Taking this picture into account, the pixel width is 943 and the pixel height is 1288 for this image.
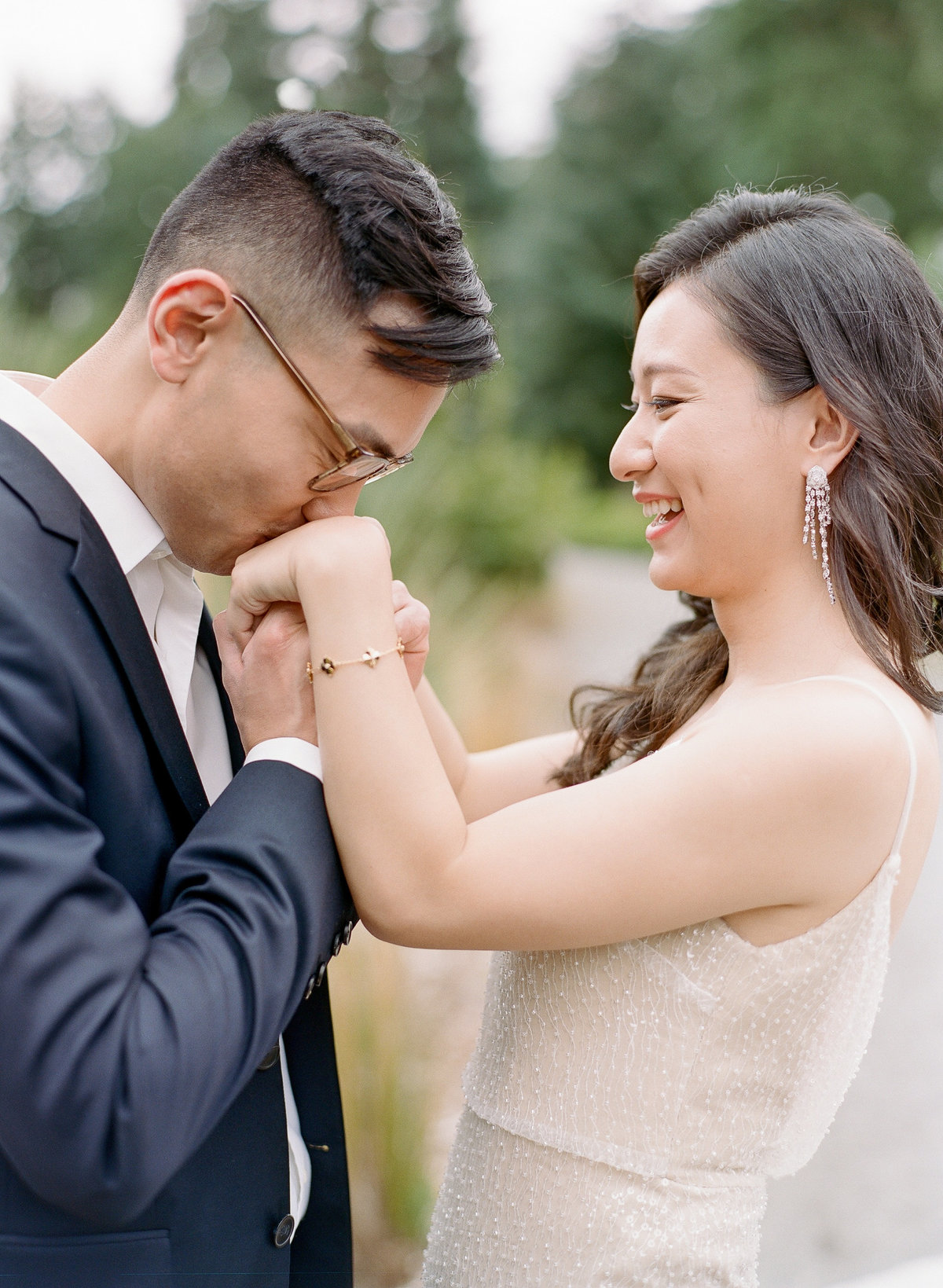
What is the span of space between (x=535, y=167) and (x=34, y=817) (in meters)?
36.0

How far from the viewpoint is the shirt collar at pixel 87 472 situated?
1585mm

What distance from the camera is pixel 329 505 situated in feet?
5.90

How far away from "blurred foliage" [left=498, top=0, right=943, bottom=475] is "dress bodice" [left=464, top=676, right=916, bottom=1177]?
2651 centimetres

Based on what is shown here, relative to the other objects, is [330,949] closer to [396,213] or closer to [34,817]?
[34,817]

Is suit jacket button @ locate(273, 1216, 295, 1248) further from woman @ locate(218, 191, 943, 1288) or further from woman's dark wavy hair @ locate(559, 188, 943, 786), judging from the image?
woman's dark wavy hair @ locate(559, 188, 943, 786)

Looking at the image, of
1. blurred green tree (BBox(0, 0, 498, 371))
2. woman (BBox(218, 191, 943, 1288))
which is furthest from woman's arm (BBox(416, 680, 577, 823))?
blurred green tree (BBox(0, 0, 498, 371))

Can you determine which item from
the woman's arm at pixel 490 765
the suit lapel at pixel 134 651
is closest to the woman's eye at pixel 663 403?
the woman's arm at pixel 490 765

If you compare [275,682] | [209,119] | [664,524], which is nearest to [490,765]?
[664,524]

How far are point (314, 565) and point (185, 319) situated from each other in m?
0.42

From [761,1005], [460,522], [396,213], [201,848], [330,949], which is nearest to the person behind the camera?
[201,848]

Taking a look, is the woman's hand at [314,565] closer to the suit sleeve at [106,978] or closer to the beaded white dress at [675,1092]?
the suit sleeve at [106,978]

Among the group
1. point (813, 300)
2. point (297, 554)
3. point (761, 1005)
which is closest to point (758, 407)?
point (813, 300)

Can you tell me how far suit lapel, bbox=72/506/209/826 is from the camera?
1462 mm

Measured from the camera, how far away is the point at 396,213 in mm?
1674
